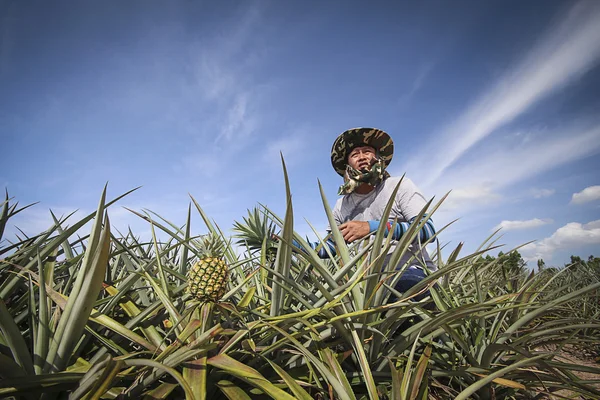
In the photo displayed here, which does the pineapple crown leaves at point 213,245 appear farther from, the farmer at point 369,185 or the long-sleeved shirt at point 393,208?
the farmer at point 369,185

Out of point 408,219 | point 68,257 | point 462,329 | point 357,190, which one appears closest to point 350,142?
point 357,190

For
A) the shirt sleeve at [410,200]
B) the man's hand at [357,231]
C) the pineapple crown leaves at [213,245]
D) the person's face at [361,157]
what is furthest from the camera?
the person's face at [361,157]

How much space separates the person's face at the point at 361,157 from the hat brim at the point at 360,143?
6 cm

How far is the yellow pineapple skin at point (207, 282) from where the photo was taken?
68 cm

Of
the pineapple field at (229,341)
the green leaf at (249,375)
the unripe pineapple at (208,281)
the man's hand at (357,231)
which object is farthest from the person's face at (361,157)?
the green leaf at (249,375)

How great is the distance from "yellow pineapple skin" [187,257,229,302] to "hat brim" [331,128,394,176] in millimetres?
1834

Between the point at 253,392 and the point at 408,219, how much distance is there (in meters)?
1.43

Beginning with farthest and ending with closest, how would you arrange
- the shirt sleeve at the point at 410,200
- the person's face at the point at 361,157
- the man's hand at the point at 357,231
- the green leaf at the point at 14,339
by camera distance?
the person's face at the point at 361,157 → the shirt sleeve at the point at 410,200 → the man's hand at the point at 357,231 → the green leaf at the point at 14,339

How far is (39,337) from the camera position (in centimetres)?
59

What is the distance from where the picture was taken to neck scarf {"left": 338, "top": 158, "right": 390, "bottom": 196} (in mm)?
2070

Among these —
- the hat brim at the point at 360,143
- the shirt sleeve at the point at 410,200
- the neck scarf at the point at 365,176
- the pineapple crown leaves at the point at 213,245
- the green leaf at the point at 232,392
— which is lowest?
the green leaf at the point at 232,392

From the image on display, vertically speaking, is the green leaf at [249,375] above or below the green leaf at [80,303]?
below

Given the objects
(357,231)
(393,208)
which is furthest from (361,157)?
(357,231)

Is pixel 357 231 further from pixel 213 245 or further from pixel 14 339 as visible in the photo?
pixel 14 339
